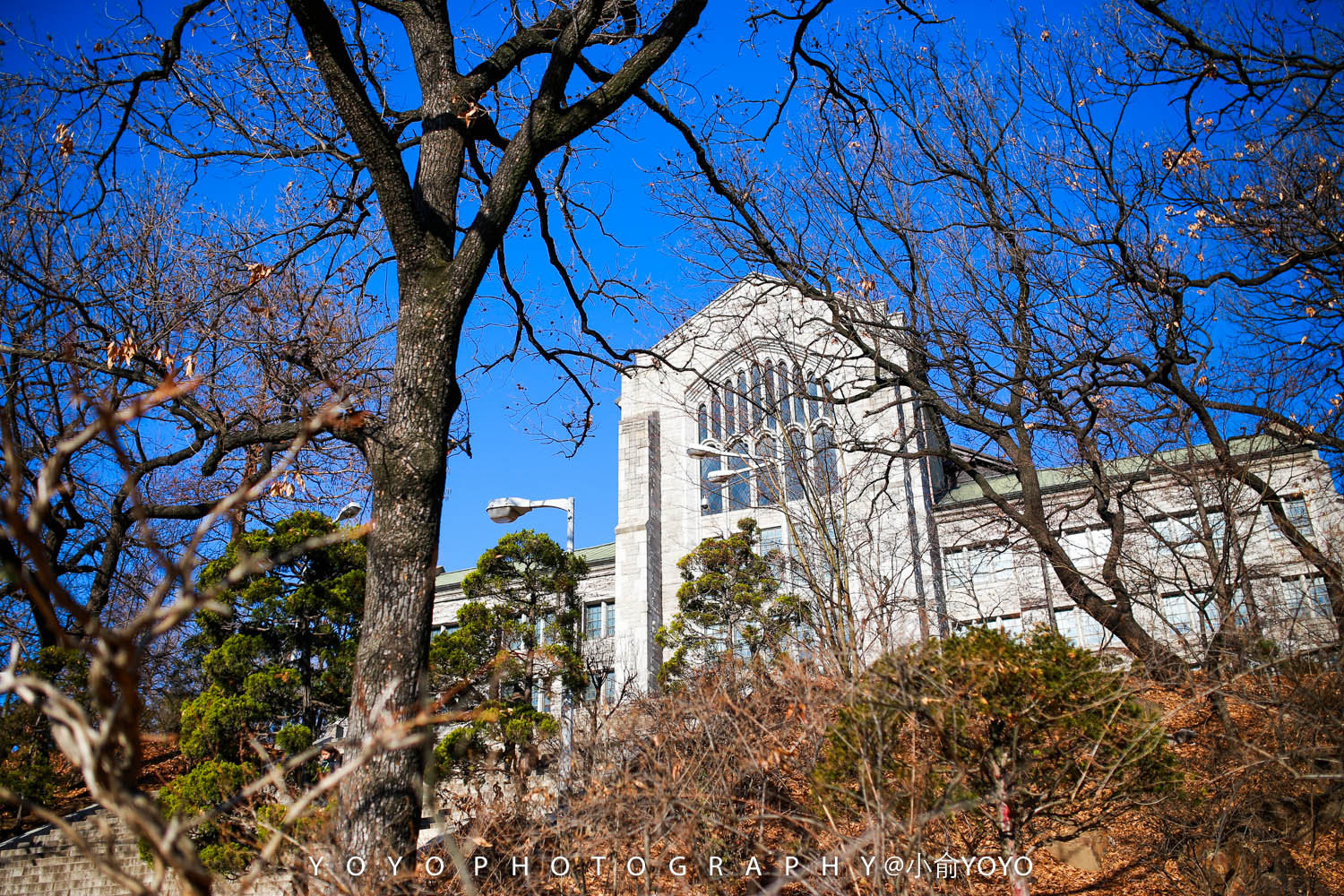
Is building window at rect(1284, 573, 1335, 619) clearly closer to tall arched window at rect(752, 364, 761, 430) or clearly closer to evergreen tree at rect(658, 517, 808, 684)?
tall arched window at rect(752, 364, 761, 430)

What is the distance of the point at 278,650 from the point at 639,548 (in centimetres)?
1287

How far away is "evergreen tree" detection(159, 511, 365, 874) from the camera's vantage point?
45.8ft

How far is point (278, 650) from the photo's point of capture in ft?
50.4

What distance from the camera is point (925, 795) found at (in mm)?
5594

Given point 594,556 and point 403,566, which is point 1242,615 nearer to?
point 403,566

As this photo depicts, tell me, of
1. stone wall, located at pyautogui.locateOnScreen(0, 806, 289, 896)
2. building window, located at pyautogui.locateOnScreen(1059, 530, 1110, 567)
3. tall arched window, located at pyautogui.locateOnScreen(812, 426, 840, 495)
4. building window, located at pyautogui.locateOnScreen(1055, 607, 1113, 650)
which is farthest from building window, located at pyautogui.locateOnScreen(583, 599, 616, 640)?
stone wall, located at pyautogui.locateOnScreen(0, 806, 289, 896)

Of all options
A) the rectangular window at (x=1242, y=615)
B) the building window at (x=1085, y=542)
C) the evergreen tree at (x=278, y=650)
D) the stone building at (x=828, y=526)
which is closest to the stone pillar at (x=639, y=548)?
the stone building at (x=828, y=526)

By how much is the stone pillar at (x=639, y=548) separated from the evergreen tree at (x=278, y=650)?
30.9 ft

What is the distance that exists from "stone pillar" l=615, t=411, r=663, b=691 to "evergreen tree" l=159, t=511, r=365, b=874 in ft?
30.9

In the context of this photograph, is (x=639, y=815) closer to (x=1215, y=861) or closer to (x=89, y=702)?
(x=1215, y=861)

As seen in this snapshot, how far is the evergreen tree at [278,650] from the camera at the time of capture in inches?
550

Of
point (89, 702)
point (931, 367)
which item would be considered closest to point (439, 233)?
point (931, 367)

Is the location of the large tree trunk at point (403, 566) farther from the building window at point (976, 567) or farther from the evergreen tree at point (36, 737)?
the building window at point (976, 567)

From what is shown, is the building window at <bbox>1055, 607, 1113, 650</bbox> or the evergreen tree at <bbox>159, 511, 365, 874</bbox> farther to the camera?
the building window at <bbox>1055, 607, 1113, 650</bbox>
